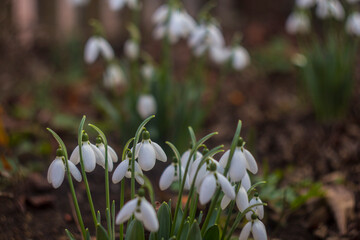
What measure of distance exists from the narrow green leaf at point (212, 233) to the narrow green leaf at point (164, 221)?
0.11 m

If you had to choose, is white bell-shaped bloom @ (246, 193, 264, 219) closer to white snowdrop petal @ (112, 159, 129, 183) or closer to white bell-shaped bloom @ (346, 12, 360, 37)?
white snowdrop petal @ (112, 159, 129, 183)

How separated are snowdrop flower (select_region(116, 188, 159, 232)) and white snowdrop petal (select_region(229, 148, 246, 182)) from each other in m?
0.24

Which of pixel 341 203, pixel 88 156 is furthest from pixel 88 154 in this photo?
pixel 341 203

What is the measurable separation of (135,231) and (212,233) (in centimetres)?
23

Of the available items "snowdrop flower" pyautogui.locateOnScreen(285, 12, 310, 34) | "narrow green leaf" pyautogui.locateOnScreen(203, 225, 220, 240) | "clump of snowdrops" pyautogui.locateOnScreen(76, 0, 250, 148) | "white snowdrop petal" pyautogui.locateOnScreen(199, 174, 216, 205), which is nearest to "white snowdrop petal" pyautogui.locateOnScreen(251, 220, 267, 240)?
"narrow green leaf" pyautogui.locateOnScreen(203, 225, 220, 240)

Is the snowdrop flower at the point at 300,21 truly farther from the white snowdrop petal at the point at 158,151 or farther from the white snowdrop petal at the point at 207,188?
the white snowdrop petal at the point at 207,188

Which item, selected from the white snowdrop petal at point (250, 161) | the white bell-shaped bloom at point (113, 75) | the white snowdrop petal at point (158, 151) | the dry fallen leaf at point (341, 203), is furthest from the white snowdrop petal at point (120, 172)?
the white bell-shaped bloom at point (113, 75)

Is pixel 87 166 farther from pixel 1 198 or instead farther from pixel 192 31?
pixel 192 31

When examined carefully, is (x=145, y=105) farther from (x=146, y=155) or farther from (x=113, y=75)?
(x=146, y=155)

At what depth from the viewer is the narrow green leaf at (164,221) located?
1.29m

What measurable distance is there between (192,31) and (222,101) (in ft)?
5.91

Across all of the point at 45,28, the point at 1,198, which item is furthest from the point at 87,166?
the point at 45,28

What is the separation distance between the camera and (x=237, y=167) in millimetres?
1154

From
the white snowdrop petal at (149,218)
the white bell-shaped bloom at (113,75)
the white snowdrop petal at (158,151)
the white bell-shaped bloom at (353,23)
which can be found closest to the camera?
the white snowdrop petal at (149,218)
